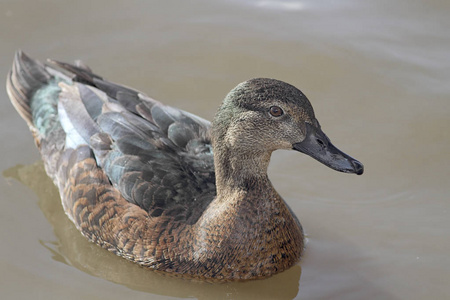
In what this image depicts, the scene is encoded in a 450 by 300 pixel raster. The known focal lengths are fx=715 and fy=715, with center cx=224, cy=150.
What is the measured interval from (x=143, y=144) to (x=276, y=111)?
140 cm

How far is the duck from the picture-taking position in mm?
5492

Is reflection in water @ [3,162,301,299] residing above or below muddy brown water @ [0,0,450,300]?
below

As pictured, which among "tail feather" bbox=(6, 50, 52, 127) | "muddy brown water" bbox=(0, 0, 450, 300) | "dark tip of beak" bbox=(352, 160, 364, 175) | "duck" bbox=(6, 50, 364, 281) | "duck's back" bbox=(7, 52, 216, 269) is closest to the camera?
"dark tip of beak" bbox=(352, 160, 364, 175)

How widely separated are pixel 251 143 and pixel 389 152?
249cm

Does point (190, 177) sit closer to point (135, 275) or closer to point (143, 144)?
point (143, 144)

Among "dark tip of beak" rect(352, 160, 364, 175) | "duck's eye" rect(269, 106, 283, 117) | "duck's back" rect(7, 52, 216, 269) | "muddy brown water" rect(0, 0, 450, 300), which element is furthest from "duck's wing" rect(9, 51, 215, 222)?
"dark tip of beak" rect(352, 160, 364, 175)

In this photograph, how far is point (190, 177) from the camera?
6180mm

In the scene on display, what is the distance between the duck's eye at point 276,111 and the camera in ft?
17.8

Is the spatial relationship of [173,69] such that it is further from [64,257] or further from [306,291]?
[306,291]

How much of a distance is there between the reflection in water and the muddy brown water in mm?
12

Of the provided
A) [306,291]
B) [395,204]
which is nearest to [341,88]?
[395,204]

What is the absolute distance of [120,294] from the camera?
20.0 ft

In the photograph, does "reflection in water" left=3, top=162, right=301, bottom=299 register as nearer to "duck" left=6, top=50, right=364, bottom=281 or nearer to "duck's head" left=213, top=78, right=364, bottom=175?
"duck" left=6, top=50, right=364, bottom=281

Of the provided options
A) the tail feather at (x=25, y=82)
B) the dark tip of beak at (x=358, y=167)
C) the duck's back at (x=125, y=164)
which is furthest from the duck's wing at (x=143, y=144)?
the dark tip of beak at (x=358, y=167)
